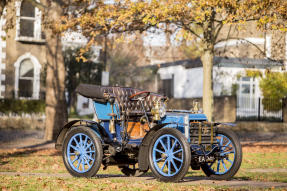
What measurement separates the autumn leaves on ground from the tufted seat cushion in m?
1.26

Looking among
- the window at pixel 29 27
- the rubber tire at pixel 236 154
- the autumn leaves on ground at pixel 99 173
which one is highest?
the window at pixel 29 27

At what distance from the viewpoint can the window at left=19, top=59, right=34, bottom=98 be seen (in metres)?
30.0

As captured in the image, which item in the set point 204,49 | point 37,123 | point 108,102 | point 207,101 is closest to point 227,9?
point 204,49

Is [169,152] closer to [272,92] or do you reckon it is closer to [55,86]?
[55,86]

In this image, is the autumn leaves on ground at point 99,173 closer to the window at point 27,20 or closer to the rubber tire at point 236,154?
the rubber tire at point 236,154

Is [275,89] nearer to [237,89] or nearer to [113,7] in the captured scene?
[237,89]

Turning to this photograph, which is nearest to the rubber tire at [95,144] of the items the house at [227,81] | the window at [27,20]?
the house at [227,81]

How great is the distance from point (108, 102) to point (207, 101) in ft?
26.7

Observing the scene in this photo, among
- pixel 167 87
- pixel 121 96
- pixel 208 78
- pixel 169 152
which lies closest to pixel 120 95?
pixel 121 96

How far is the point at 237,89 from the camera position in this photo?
3167 centimetres

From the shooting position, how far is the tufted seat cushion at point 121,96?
31.9 feet

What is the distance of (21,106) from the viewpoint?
27.5 meters

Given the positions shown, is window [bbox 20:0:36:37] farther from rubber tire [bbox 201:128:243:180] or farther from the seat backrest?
rubber tire [bbox 201:128:243:180]

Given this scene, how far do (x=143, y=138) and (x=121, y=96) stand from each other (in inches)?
51.0
